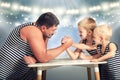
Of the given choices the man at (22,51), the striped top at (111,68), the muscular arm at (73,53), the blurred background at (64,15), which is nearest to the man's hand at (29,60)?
the man at (22,51)

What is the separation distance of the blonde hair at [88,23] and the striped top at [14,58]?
1.80ft

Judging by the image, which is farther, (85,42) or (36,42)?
(85,42)

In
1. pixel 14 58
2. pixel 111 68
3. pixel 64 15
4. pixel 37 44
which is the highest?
pixel 64 15

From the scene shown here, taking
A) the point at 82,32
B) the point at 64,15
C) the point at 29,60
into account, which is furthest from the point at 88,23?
the point at 29,60

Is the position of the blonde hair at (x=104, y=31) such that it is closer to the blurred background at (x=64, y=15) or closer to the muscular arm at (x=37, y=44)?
the blurred background at (x=64, y=15)

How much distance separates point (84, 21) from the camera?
6.05 ft

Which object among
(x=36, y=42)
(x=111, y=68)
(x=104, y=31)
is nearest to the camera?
(x=36, y=42)

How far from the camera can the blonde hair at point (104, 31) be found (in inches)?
70.5

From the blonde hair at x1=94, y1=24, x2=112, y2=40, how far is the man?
0.32 metres

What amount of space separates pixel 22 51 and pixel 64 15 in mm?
515

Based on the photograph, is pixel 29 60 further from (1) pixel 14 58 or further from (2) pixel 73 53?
(2) pixel 73 53

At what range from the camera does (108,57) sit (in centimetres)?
171

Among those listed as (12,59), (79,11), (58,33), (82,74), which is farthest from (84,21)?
(12,59)

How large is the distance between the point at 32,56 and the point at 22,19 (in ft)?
1.21
